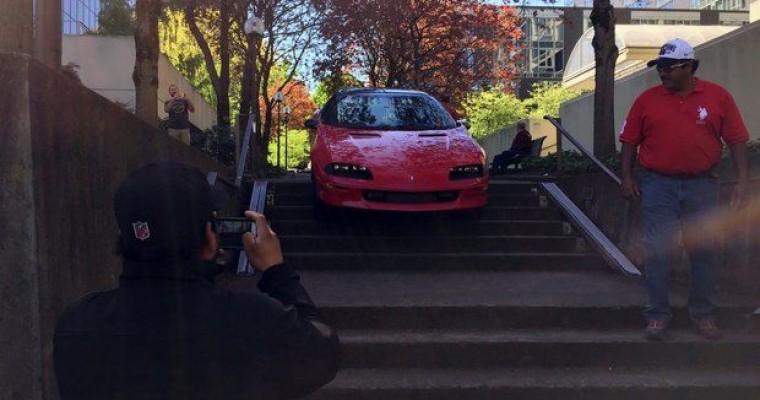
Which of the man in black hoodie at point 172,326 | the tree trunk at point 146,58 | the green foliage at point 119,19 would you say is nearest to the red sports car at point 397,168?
the tree trunk at point 146,58

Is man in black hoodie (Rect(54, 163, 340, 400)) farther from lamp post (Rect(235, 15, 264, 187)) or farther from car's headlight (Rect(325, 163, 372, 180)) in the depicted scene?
lamp post (Rect(235, 15, 264, 187))

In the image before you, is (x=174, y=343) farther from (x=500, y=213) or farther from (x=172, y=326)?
(x=500, y=213)

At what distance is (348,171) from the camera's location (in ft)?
22.7

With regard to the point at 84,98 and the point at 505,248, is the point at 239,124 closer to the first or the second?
the point at 505,248

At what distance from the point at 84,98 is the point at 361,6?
15.9 meters

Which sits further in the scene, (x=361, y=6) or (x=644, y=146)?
(x=361, y=6)

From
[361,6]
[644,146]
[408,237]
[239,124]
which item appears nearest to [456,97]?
[361,6]

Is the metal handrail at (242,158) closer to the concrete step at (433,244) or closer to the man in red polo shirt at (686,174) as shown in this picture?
the concrete step at (433,244)

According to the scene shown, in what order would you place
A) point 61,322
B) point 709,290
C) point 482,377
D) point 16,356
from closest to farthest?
point 61,322
point 16,356
point 482,377
point 709,290

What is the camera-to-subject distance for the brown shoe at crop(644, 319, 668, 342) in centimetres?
457

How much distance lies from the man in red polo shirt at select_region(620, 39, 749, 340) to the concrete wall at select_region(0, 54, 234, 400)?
331cm

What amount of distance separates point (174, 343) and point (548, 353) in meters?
3.34

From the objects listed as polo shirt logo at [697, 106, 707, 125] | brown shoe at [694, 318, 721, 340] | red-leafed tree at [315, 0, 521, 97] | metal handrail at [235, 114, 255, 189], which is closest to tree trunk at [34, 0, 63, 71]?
metal handrail at [235, 114, 255, 189]

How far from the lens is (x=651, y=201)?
4.68 m
